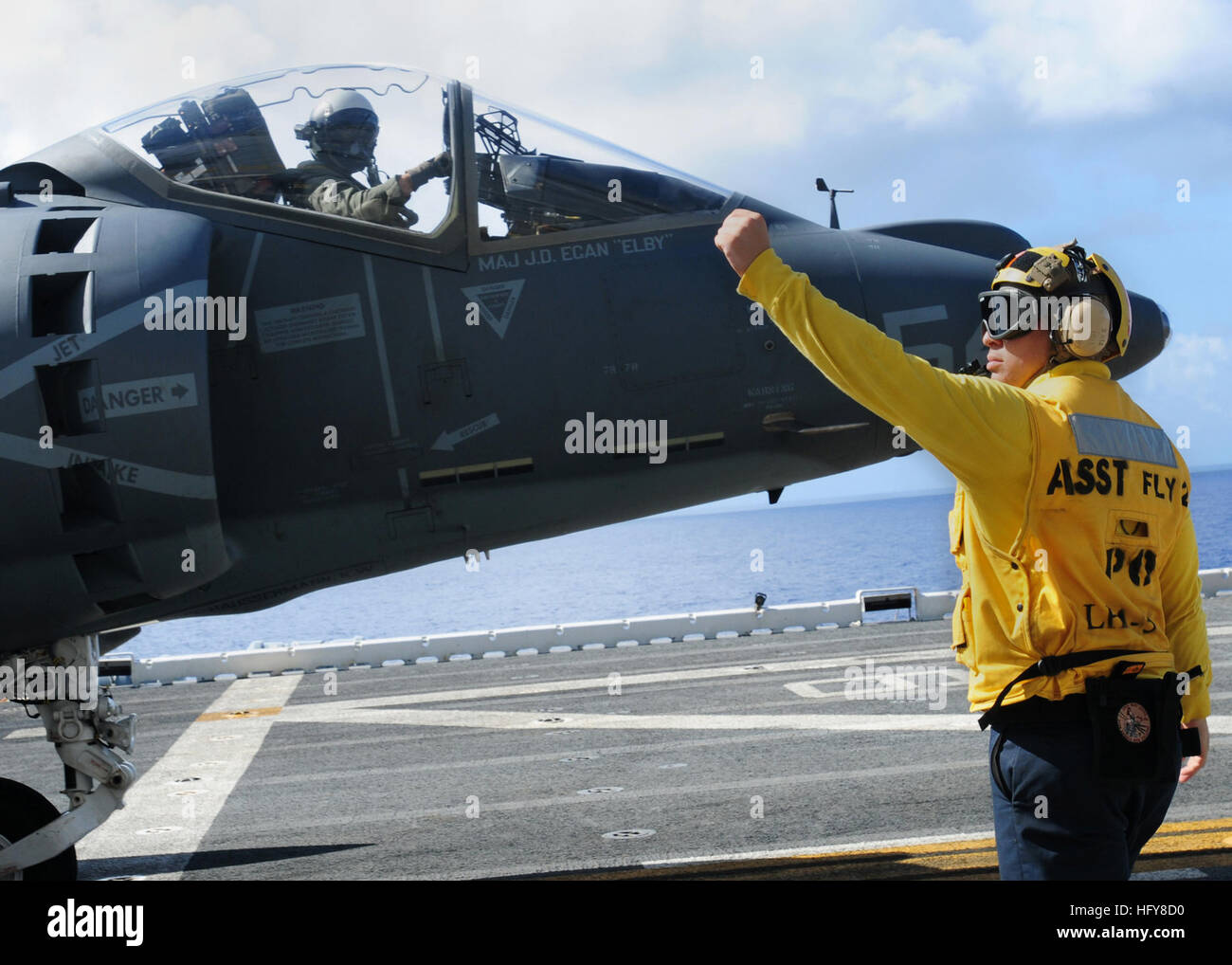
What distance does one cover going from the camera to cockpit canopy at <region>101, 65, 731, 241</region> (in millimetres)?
5691

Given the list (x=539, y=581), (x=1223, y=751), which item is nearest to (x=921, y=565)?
(x=539, y=581)

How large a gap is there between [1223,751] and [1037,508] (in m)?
7.88

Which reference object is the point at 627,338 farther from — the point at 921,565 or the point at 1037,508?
the point at 921,565

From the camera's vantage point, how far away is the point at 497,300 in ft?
18.1

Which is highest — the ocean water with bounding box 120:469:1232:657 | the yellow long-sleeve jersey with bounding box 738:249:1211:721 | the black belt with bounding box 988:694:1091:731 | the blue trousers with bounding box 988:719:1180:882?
the yellow long-sleeve jersey with bounding box 738:249:1211:721

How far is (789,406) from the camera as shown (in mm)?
5660

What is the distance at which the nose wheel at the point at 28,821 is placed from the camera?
610 centimetres

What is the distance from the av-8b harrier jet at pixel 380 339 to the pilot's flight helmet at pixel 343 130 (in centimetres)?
2

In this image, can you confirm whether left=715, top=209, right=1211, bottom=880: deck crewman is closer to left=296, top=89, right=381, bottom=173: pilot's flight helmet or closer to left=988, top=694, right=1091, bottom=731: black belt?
left=988, top=694, right=1091, bottom=731: black belt

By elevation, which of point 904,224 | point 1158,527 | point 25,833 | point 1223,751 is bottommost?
point 1223,751

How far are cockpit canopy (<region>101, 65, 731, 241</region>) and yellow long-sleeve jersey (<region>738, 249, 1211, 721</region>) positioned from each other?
106 inches

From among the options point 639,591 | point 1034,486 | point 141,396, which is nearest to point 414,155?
point 141,396

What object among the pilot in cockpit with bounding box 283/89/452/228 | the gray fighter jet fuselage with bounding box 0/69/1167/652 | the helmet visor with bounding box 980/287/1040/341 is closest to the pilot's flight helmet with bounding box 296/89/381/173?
the pilot in cockpit with bounding box 283/89/452/228

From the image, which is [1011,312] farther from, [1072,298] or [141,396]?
[141,396]
